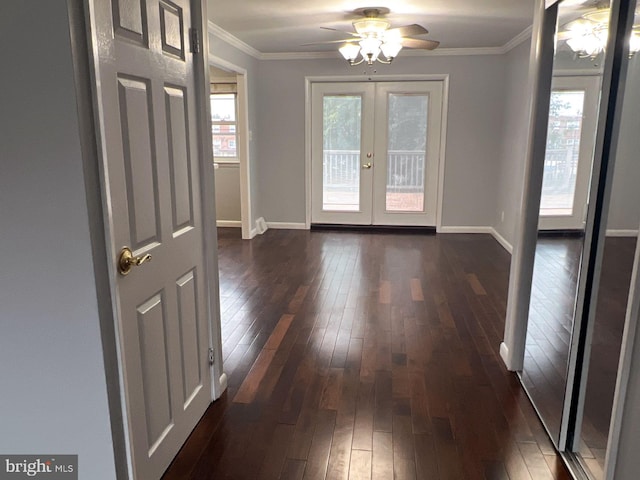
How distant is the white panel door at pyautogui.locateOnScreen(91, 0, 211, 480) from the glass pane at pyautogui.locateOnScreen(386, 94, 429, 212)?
4.63m

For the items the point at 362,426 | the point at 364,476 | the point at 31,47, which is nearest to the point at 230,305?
the point at 362,426

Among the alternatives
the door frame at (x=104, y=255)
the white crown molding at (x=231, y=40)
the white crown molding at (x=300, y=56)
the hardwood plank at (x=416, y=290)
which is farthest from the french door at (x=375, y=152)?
the door frame at (x=104, y=255)

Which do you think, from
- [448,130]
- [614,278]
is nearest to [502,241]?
[448,130]

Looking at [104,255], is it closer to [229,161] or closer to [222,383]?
[222,383]

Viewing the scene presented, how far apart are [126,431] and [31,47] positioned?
3.89 feet

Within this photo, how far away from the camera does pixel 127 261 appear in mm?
1542

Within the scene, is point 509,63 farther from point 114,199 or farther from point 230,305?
point 114,199

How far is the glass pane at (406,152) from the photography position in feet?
20.7

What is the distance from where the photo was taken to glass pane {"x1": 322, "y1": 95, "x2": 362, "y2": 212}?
642 cm

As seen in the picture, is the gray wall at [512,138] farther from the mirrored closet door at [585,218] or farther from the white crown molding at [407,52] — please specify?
the mirrored closet door at [585,218]

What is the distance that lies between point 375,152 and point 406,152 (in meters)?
→ 0.41

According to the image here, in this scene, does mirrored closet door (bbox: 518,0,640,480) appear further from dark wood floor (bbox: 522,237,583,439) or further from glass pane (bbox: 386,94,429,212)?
glass pane (bbox: 386,94,429,212)

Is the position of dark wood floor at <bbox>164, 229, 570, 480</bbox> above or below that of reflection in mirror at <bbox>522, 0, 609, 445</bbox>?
below

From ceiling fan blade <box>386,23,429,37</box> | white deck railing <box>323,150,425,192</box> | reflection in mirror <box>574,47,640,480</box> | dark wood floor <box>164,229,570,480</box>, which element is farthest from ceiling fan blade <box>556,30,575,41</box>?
white deck railing <box>323,150,425,192</box>
